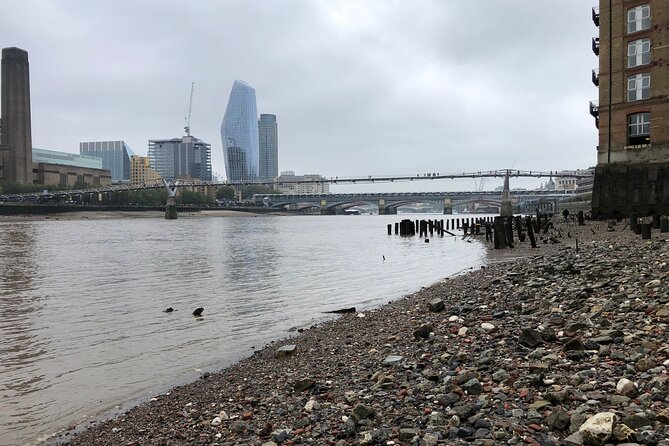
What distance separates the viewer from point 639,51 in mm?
47438

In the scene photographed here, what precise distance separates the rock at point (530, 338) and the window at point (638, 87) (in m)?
47.4

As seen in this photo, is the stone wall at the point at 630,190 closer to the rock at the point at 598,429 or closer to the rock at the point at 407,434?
the rock at the point at 598,429

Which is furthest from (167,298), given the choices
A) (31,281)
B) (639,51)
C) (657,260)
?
(639,51)

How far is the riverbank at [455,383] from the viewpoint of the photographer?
18.0 feet

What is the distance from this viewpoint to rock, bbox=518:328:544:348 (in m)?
8.01

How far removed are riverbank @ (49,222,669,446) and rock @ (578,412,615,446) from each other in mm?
144

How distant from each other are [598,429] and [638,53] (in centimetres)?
5242

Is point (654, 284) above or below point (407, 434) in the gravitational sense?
above

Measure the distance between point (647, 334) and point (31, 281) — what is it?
2924 centimetres

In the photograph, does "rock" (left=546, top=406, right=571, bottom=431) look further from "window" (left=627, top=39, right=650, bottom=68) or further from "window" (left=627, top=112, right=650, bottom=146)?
"window" (left=627, top=39, right=650, bottom=68)

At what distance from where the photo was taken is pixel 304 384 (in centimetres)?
814

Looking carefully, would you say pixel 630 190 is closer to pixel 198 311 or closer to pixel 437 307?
pixel 437 307

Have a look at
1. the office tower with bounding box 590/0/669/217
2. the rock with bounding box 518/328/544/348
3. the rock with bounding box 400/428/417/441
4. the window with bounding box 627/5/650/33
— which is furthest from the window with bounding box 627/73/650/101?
the rock with bounding box 400/428/417/441

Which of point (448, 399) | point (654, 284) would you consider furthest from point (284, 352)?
point (654, 284)
